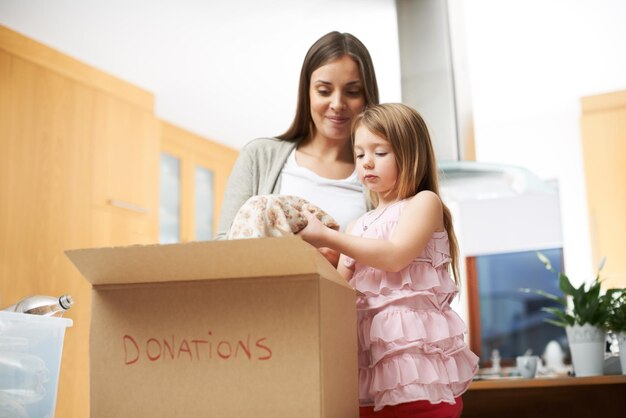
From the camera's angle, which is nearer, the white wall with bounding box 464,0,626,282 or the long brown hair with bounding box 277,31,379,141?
the long brown hair with bounding box 277,31,379,141

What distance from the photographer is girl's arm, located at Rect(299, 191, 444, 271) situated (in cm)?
101

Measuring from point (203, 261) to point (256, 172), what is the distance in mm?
615

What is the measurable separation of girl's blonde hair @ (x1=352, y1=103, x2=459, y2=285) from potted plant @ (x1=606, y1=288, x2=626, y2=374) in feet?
3.81

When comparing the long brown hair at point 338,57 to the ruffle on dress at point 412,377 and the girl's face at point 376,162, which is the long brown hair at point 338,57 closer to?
the girl's face at point 376,162

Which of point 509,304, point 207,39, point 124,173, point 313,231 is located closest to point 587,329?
point 313,231

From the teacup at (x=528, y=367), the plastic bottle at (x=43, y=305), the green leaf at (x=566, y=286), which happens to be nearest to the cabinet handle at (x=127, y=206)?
the teacup at (x=528, y=367)

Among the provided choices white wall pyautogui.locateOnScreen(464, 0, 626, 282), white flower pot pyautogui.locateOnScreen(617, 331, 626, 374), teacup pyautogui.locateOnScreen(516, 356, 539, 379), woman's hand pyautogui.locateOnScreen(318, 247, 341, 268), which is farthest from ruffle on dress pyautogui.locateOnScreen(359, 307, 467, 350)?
white wall pyautogui.locateOnScreen(464, 0, 626, 282)

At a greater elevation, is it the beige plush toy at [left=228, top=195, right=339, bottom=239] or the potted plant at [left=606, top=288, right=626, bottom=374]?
the beige plush toy at [left=228, top=195, right=339, bottom=239]

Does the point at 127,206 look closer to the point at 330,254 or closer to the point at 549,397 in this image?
the point at 549,397

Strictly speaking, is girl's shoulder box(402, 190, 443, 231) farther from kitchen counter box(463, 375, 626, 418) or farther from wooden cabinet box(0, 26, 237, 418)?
wooden cabinet box(0, 26, 237, 418)

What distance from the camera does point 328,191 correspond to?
1.41 m

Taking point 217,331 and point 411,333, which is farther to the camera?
point 411,333

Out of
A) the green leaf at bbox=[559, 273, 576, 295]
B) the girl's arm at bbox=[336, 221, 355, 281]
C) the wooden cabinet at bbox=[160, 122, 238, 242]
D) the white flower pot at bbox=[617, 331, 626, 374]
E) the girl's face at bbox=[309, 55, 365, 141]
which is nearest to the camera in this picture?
the girl's arm at bbox=[336, 221, 355, 281]

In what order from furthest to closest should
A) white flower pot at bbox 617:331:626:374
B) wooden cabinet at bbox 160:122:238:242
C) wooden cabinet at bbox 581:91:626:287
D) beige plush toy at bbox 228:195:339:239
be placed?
wooden cabinet at bbox 160:122:238:242, wooden cabinet at bbox 581:91:626:287, white flower pot at bbox 617:331:626:374, beige plush toy at bbox 228:195:339:239
